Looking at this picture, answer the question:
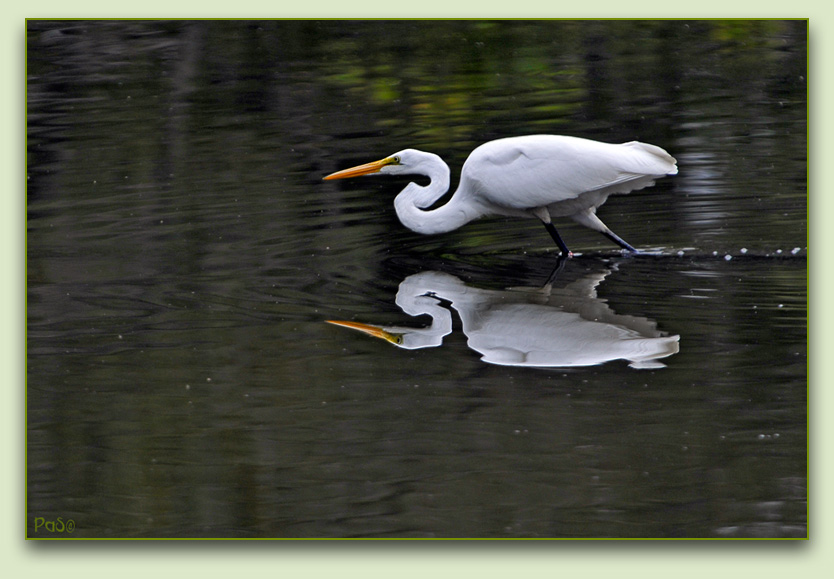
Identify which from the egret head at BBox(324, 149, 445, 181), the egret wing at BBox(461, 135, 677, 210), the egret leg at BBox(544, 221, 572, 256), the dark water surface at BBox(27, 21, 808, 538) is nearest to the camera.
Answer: the dark water surface at BBox(27, 21, 808, 538)

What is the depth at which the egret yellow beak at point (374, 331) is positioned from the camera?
17.6ft

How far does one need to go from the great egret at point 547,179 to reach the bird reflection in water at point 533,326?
47 centimetres

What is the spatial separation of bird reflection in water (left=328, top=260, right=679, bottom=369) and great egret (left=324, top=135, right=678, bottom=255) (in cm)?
47

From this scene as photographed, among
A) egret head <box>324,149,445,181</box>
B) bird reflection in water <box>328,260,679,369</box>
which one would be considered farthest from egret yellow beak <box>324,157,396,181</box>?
bird reflection in water <box>328,260,679,369</box>

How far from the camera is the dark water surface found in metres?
3.98

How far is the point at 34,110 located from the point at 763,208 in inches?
227

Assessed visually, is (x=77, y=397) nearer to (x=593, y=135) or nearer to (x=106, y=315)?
(x=106, y=315)

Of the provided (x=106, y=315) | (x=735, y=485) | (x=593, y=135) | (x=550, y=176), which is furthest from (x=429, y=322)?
(x=593, y=135)

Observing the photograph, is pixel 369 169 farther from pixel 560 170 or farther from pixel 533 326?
pixel 533 326

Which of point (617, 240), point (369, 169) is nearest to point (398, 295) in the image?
point (369, 169)

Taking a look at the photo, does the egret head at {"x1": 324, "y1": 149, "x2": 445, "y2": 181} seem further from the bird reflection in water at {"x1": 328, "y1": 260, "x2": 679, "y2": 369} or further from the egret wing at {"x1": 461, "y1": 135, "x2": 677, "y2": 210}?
the bird reflection in water at {"x1": 328, "y1": 260, "x2": 679, "y2": 369}

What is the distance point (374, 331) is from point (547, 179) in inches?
58.2

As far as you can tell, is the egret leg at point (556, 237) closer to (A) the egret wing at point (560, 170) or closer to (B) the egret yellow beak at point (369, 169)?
(A) the egret wing at point (560, 170)

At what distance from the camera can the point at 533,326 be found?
17.7ft
